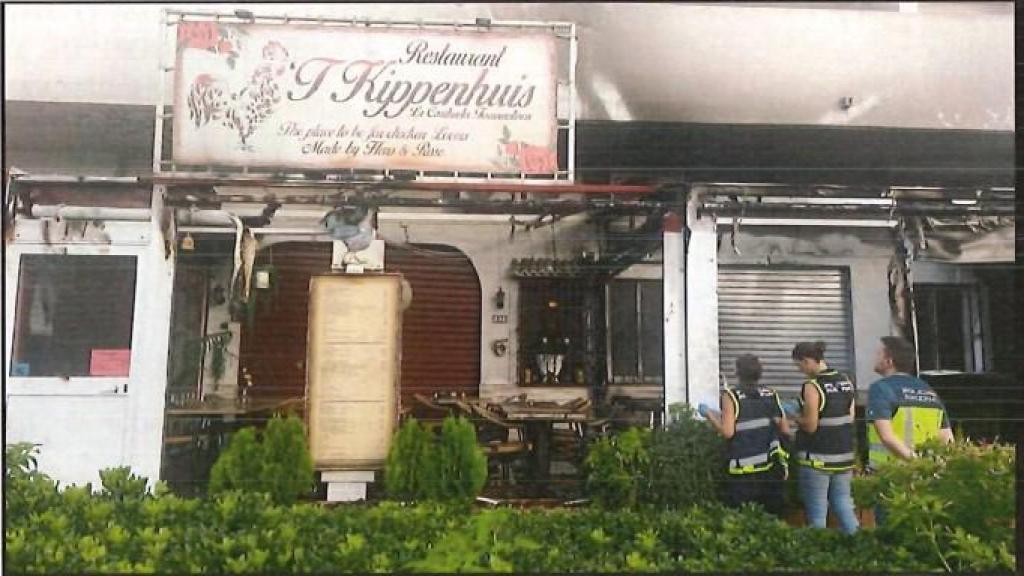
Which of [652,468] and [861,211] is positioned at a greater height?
[861,211]

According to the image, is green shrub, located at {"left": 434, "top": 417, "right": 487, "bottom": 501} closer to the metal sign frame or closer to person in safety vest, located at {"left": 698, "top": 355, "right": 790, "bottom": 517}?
person in safety vest, located at {"left": 698, "top": 355, "right": 790, "bottom": 517}

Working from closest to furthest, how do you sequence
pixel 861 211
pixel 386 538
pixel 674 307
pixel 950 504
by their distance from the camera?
pixel 386 538, pixel 950 504, pixel 674 307, pixel 861 211

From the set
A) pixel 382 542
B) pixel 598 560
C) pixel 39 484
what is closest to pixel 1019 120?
pixel 598 560

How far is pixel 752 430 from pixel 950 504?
3.62 feet

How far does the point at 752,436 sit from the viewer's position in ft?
13.4

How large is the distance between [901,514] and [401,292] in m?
2.91

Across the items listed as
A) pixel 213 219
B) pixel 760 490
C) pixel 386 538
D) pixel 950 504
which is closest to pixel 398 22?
pixel 213 219

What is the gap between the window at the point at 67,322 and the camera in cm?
399

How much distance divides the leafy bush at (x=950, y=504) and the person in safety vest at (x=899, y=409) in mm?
111

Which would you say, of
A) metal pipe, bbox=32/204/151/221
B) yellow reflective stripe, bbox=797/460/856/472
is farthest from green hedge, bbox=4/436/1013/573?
metal pipe, bbox=32/204/151/221

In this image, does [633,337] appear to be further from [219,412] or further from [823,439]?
[219,412]

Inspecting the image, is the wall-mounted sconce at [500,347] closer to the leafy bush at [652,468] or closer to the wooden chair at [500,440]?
the wooden chair at [500,440]

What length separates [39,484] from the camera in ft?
13.0

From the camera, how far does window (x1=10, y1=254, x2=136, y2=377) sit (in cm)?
399
